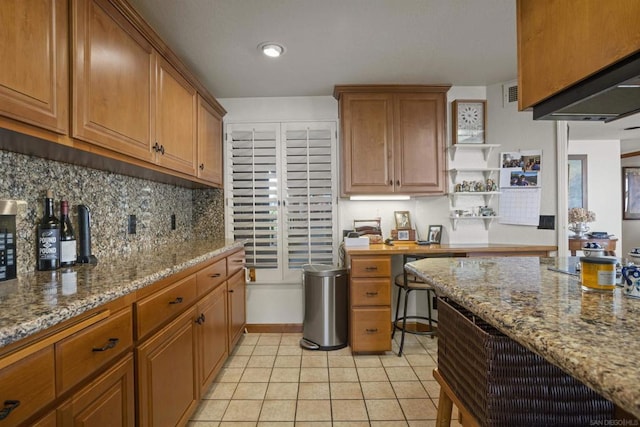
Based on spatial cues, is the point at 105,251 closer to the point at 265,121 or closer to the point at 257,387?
the point at 257,387

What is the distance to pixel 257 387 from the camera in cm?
216

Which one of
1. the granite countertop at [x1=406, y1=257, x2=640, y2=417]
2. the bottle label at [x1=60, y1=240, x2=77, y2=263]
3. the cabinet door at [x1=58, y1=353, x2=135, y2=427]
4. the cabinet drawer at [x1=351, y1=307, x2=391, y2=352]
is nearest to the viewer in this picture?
the granite countertop at [x1=406, y1=257, x2=640, y2=417]

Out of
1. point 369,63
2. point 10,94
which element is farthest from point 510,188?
point 10,94

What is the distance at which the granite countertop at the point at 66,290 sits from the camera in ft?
2.52

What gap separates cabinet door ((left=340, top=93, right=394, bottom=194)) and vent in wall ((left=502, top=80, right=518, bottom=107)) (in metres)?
1.08

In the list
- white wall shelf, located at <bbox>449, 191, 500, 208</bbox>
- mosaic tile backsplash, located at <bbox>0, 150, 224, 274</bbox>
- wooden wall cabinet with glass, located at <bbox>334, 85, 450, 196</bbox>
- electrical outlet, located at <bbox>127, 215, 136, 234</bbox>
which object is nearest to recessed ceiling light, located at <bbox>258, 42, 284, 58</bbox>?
wooden wall cabinet with glass, located at <bbox>334, 85, 450, 196</bbox>

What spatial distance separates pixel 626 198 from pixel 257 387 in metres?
6.42

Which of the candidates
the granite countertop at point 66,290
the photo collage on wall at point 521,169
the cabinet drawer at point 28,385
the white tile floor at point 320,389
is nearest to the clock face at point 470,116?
the photo collage on wall at point 521,169

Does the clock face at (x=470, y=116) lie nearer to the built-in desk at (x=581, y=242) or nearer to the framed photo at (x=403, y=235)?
the framed photo at (x=403, y=235)

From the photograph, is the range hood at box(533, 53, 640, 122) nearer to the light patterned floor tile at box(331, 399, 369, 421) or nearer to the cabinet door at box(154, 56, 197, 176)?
the light patterned floor tile at box(331, 399, 369, 421)

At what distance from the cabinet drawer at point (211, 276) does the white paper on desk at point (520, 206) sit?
2551 millimetres

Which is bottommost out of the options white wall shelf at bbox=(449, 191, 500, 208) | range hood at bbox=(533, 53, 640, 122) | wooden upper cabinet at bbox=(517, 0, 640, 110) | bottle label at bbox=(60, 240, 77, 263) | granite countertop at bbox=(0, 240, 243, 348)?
granite countertop at bbox=(0, 240, 243, 348)

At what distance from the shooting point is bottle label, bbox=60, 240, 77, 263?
149 centimetres

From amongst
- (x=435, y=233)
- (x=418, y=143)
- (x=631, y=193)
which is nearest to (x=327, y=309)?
(x=435, y=233)
